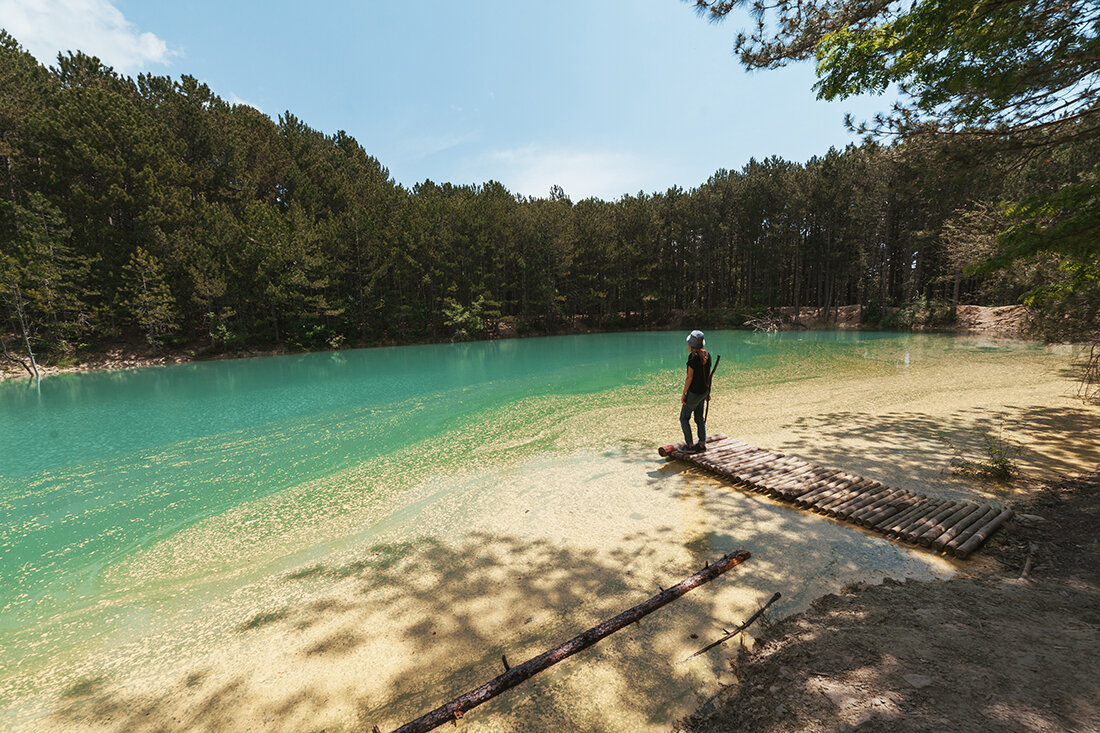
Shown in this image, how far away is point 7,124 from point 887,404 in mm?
52346

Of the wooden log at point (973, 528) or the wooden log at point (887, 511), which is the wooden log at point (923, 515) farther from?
the wooden log at point (973, 528)

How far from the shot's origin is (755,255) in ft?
147

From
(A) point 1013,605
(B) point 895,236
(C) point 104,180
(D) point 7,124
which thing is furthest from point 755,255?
(D) point 7,124

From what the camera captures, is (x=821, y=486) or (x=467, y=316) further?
(x=467, y=316)

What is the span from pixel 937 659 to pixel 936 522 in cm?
318

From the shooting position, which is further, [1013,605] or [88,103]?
[88,103]

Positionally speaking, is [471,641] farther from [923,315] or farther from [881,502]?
[923,315]

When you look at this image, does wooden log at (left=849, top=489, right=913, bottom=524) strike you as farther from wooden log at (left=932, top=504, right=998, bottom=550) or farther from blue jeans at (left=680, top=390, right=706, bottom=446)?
blue jeans at (left=680, top=390, right=706, bottom=446)

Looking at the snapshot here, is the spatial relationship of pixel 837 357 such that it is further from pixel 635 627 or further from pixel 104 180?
pixel 104 180

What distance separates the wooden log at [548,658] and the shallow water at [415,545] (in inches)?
3.6

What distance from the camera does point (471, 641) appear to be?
3512mm

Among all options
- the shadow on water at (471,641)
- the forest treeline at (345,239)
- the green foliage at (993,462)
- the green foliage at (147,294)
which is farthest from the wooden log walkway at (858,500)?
the green foliage at (147,294)

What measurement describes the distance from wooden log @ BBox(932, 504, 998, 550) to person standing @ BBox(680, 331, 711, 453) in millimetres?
3301

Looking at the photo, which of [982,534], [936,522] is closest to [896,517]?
[936,522]
